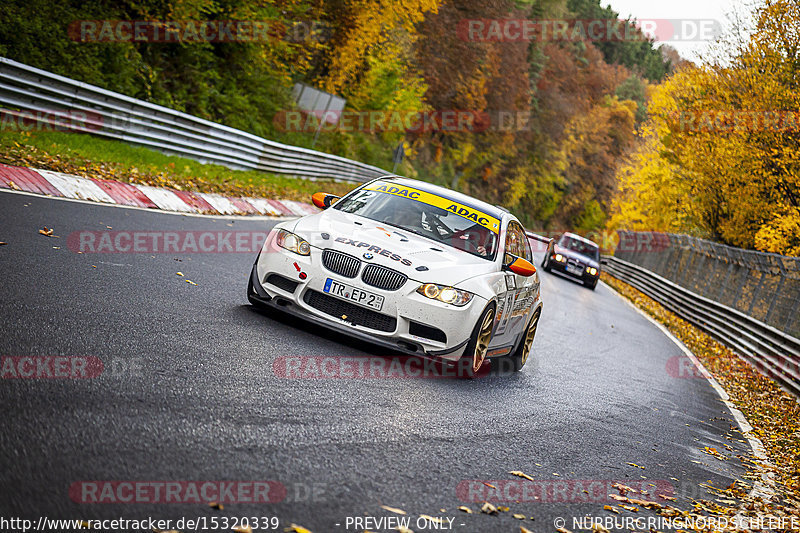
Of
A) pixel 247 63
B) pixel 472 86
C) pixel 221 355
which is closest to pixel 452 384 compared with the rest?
pixel 221 355

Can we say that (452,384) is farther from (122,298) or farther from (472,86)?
(472,86)

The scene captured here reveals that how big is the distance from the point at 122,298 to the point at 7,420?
325 centimetres

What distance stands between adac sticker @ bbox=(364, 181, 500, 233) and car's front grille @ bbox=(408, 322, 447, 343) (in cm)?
182

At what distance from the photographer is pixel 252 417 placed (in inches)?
202

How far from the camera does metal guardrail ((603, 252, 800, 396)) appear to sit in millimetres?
14609

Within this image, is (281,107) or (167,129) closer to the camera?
(167,129)

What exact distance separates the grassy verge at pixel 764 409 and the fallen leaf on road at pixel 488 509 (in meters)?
2.49

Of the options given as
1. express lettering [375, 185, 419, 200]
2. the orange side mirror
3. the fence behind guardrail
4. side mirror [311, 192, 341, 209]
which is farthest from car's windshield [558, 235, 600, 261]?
side mirror [311, 192, 341, 209]

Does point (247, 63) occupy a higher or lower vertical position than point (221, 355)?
higher

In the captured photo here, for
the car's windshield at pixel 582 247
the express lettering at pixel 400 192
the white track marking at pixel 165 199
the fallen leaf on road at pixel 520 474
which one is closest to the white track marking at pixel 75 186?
the white track marking at pixel 165 199

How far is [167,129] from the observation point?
64.9ft

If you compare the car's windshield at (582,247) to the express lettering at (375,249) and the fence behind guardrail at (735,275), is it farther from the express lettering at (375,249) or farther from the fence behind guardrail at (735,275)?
the express lettering at (375,249)

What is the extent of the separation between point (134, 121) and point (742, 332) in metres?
14.0

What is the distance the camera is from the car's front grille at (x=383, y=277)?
7.39 metres
